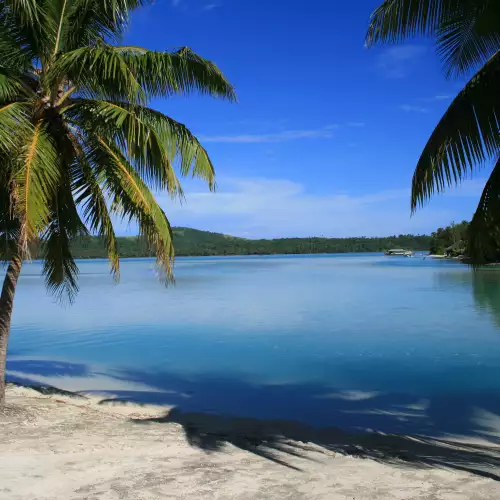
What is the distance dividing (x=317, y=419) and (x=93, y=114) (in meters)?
5.35

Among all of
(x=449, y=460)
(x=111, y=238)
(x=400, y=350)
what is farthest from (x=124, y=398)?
(x=400, y=350)

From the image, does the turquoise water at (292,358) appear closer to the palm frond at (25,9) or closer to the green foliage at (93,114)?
the green foliage at (93,114)

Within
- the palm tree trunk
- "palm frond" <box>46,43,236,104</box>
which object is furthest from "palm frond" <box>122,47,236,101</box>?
the palm tree trunk

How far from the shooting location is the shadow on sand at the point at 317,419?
5.61 m

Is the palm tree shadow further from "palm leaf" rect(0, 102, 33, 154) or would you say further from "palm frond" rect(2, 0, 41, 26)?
"palm frond" rect(2, 0, 41, 26)

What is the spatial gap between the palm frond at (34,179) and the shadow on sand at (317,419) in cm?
291

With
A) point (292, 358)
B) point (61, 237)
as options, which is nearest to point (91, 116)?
point (61, 237)

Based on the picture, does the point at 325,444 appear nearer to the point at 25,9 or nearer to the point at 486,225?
the point at 486,225

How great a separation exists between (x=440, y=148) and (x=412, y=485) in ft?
10.3

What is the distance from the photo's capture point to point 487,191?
16.3 ft

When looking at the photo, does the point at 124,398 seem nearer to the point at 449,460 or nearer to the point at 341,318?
the point at 449,460

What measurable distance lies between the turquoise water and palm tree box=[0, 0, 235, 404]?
3799 mm

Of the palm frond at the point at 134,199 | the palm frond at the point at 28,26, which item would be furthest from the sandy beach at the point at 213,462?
the palm frond at the point at 28,26

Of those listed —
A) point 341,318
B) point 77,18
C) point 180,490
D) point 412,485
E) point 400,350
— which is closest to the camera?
point 180,490
